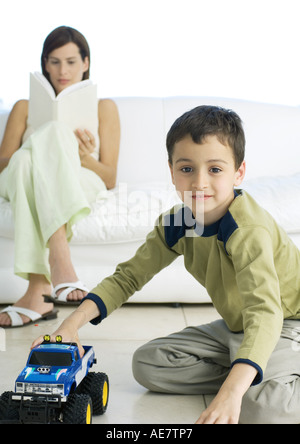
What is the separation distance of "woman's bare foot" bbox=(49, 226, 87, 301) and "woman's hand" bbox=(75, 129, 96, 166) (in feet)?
1.72

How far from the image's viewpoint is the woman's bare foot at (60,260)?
1918 millimetres

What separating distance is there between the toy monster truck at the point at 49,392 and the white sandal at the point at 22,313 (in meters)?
0.85

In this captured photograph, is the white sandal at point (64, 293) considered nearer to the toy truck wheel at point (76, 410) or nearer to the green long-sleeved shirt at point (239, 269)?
the green long-sleeved shirt at point (239, 269)

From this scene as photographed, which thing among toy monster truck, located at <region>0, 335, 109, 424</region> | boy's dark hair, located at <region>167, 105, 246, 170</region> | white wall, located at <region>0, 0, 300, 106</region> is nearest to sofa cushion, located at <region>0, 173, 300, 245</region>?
boy's dark hair, located at <region>167, 105, 246, 170</region>

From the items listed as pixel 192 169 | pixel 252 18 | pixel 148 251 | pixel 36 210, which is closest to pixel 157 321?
pixel 36 210

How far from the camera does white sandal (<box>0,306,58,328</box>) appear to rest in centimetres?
193

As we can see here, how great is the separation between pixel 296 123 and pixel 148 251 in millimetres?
1764

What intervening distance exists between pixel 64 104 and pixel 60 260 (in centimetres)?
69

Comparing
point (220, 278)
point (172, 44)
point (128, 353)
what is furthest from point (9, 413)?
point (172, 44)

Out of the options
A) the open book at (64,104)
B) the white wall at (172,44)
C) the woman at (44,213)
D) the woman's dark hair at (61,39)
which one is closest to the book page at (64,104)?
the open book at (64,104)

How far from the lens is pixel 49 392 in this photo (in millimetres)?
1017

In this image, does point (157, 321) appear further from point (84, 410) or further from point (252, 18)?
point (252, 18)

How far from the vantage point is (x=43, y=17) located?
3309mm
